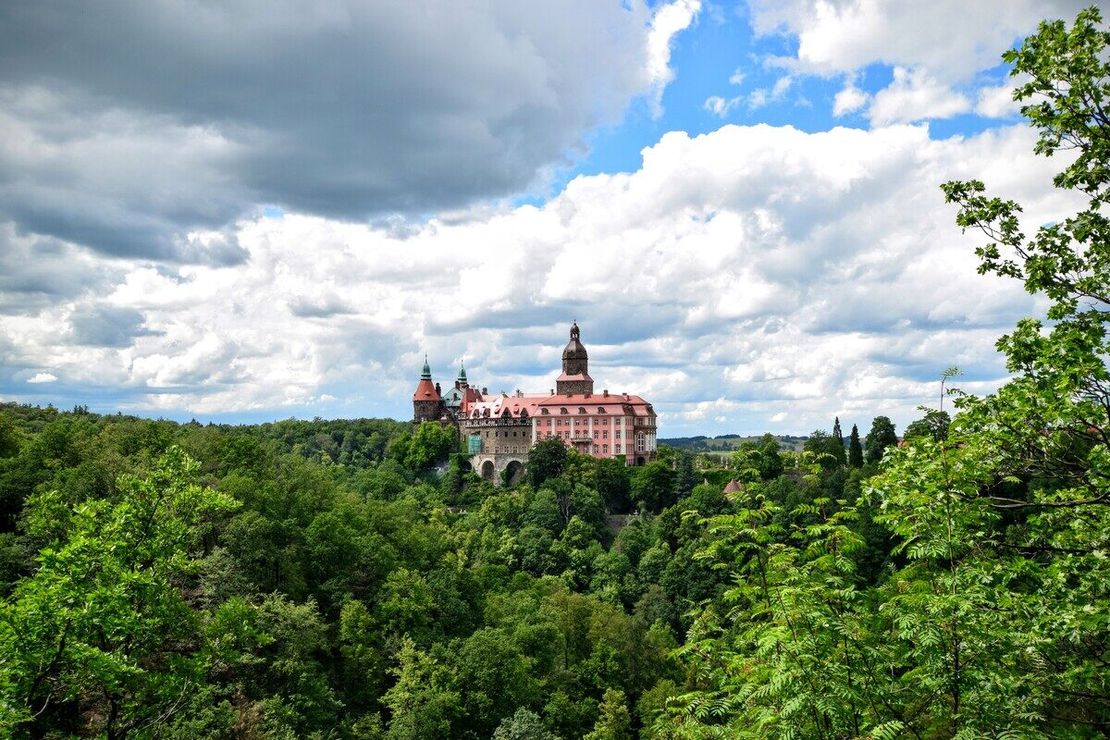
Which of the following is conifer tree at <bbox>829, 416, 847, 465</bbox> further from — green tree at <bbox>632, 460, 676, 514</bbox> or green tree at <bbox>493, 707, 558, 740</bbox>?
green tree at <bbox>493, 707, 558, 740</bbox>

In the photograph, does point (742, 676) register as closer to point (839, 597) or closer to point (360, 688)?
point (839, 597)

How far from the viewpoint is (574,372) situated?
114 meters

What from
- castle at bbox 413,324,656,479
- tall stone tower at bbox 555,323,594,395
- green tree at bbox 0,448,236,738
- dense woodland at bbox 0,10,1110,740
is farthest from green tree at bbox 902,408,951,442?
tall stone tower at bbox 555,323,594,395

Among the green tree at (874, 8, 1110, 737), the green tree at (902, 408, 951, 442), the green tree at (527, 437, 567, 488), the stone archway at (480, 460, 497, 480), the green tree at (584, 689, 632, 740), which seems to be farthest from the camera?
the stone archway at (480, 460, 497, 480)

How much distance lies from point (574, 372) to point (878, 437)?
158 ft

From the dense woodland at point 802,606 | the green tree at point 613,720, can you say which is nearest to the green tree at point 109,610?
the dense woodland at point 802,606

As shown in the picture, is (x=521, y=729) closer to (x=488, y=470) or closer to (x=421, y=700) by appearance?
(x=421, y=700)

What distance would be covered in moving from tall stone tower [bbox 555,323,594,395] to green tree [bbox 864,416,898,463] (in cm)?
4292

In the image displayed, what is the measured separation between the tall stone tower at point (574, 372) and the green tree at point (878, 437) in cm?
4292

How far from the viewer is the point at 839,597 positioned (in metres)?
10.5

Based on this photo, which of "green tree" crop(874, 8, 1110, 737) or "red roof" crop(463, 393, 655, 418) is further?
"red roof" crop(463, 393, 655, 418)

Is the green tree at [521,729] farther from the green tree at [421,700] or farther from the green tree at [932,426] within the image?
the green tree at [932,426]

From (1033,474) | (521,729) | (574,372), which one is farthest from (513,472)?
(1033,474)

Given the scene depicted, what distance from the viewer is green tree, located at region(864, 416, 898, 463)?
250 ft
